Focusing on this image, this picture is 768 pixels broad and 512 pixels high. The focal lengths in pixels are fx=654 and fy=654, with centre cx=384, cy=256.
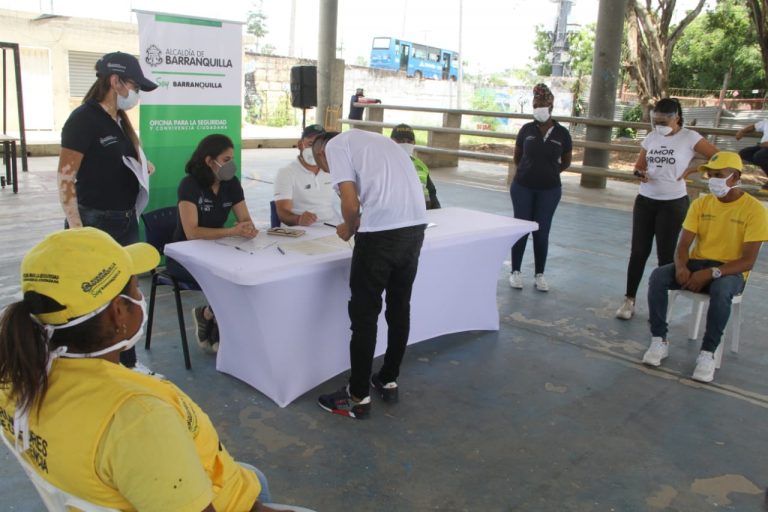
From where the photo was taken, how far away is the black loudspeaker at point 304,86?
12.8m

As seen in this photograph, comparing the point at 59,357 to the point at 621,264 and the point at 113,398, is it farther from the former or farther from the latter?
the point at 621,264

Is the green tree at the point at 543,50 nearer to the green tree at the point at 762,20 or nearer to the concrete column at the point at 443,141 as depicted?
the green tree at the point at 762,20

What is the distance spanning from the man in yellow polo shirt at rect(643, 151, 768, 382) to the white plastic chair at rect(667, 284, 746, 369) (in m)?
0.05

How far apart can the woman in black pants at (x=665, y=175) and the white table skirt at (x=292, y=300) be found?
121 cm

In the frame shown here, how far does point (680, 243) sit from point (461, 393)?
1617 mm

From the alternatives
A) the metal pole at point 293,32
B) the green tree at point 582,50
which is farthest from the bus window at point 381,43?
the green tree at point 582,50

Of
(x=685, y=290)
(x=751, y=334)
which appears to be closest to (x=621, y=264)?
(x=751, y=334)

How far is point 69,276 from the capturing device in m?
1.13

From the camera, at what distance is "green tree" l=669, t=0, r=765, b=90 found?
2258cm

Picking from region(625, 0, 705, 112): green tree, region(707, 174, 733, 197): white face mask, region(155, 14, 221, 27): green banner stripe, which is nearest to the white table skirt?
region(707, 174, 733, 197): white face mask

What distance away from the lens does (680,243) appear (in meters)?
3.82

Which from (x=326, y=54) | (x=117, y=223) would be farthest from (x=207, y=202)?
(x=326, y=54)

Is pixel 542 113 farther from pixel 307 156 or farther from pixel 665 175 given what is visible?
pixel 307 156

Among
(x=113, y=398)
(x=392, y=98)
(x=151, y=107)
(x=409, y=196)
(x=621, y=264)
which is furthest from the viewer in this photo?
(x=392, y=98)
